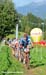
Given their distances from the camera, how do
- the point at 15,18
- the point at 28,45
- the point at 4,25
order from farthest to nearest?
the point at 15,18, the point at 4,25, the point at 28,45

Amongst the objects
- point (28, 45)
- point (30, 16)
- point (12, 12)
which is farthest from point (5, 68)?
point (30, 16)

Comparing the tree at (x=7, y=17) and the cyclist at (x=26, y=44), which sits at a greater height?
the cyclist at (x=26, y=44)

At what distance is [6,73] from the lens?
1047 centimetres

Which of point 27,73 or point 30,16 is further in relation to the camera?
point 30,16

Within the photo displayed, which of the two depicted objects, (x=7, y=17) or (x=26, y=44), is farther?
(x=7, y=17)

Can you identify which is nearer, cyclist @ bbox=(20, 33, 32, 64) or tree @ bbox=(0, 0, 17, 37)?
cyclist @ bbox=(20, 33, 32, 64)

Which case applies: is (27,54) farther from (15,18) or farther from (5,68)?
(15,18)

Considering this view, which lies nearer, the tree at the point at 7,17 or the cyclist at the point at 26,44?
the cyclist at the point at 26,44

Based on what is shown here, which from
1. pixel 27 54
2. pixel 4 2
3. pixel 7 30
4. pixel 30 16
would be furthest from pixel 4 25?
pixel 27 54

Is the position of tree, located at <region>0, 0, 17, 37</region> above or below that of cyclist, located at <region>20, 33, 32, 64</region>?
below

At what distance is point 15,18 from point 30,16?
18197 mm

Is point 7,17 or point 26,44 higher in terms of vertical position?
point 26,44

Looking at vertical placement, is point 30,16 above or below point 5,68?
below

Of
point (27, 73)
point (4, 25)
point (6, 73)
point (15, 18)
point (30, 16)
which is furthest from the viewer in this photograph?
point (30, 16)
